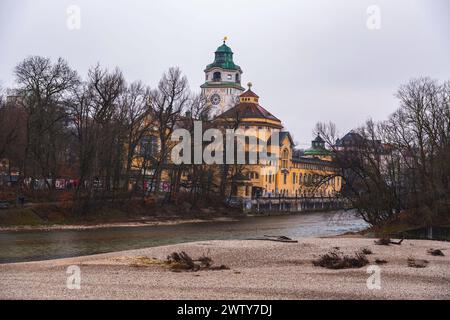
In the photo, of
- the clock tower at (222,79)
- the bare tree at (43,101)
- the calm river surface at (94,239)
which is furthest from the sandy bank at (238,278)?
the clock tower at (222,79)

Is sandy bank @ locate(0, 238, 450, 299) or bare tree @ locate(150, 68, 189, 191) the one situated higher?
bare tree @ locate(150, 68, 189, 191)

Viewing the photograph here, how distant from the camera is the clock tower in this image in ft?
404

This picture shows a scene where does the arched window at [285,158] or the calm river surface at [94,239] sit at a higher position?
the arched window at [285,158]

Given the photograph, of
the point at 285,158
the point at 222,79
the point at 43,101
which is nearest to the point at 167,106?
the point at 43,101

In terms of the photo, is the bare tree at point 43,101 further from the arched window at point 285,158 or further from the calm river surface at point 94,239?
the arched window at point 285,158

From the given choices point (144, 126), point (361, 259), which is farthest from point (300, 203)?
point (361, 259)

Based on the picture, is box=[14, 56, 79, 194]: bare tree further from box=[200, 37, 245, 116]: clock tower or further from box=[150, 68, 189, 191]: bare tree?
box=[200, 37, 245, 116]: clock tower

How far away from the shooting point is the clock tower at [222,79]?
123125 millimetres

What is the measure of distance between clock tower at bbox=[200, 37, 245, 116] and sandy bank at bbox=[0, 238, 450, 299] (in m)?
91.6

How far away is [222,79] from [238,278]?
102534mm

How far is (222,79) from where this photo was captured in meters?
124

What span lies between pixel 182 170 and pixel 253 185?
22028 mm

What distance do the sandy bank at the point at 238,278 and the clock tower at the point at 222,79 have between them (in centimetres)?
9155

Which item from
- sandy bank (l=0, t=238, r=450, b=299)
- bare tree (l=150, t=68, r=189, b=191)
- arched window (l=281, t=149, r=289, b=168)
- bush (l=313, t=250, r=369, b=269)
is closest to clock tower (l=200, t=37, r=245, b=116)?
arched window (l=281, t=149, r=289, b=168)
